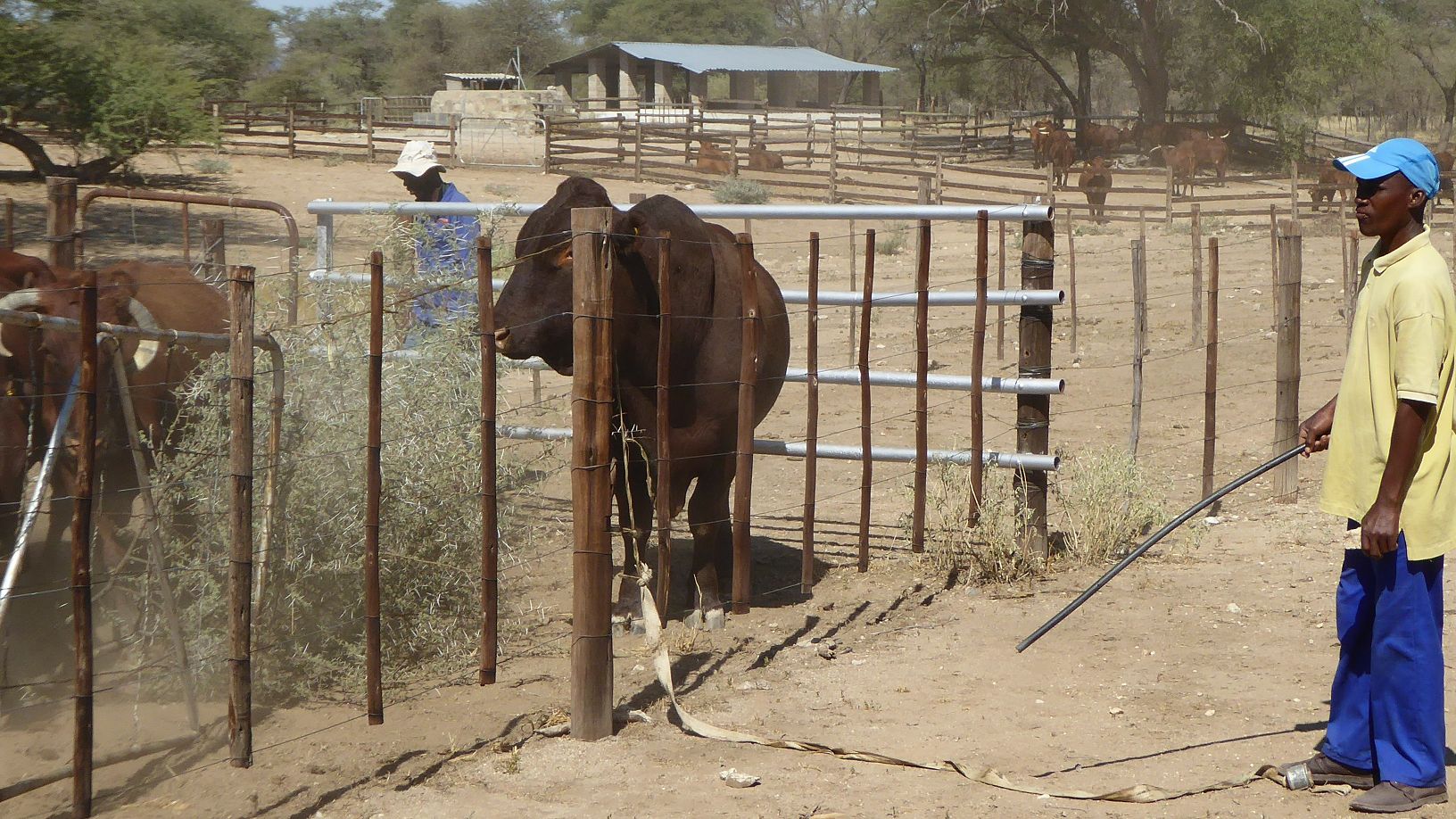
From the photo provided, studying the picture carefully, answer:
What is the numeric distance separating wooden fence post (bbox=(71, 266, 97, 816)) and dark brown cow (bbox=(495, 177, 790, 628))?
162cm

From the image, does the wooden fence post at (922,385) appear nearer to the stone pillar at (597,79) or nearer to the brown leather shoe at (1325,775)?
the brown leather shoe at (1325,775)

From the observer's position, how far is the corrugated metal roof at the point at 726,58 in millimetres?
47562

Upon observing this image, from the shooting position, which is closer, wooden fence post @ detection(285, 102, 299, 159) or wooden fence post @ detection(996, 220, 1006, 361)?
wooden fence post @ detection(996, 220, 1006, 361)

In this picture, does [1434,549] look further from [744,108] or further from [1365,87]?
[1365,87]

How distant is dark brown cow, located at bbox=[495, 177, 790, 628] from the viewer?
197 inches

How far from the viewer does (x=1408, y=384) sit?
3506 millimetres

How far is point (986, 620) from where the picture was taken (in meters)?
5.55

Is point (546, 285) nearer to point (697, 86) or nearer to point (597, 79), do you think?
point (697, 86)

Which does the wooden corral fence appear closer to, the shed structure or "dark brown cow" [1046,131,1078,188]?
"dark brown cow" [1046,131,1078,188]

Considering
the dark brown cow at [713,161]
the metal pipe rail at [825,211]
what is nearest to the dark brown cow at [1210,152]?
the dark brown cow at [713,161]

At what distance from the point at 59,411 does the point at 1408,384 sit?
4.26 meters

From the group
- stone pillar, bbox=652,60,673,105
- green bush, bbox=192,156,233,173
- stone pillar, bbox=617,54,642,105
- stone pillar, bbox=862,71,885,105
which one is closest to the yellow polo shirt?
green bush, bbox=192,156,233,173

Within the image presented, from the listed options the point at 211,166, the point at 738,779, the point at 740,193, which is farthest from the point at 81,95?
the point at 738,779

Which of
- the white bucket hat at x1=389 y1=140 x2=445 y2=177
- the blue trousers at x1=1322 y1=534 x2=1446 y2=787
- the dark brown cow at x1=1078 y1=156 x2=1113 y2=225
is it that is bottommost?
the blue trousers at x1=1322 y1=534 x2=1446 y2=787
